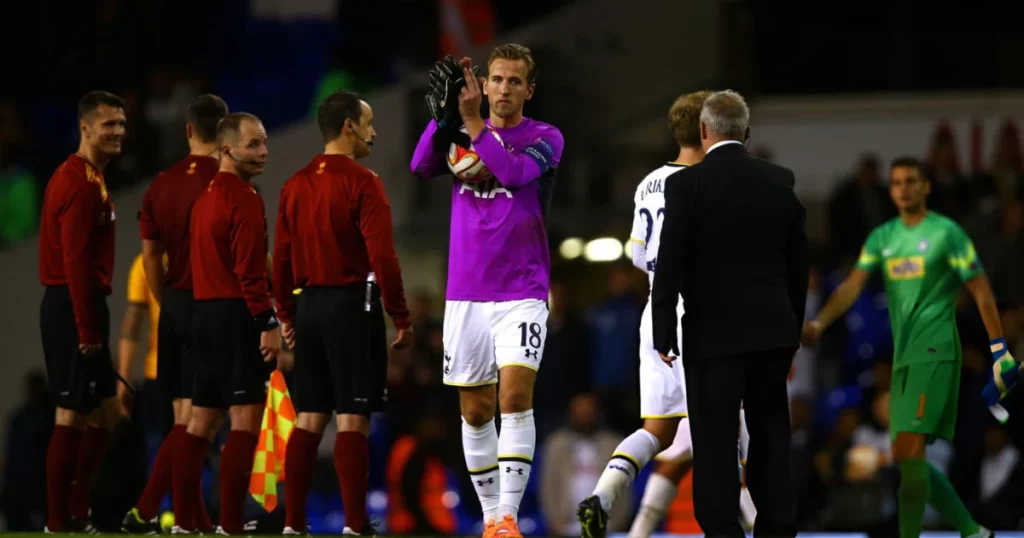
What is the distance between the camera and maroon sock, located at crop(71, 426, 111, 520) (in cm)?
982

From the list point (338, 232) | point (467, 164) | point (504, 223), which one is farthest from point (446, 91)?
point (338, 232)

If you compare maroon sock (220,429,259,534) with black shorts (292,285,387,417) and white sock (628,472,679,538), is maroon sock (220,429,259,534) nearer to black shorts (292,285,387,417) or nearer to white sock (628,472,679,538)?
black shorts (292,285,387,417)

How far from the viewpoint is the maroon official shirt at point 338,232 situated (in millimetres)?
8930

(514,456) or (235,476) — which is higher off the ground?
(514,456)

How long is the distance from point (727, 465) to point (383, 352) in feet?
7.51

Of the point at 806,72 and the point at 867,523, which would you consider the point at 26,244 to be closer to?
the point at 867,523

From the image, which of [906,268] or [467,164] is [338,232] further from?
[906,268]

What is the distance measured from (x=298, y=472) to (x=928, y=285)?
13.0ft

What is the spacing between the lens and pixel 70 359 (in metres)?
9.75

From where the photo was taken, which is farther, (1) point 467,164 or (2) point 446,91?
(1) point 467,164

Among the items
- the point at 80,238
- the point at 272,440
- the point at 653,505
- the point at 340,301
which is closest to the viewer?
the point at 340,301

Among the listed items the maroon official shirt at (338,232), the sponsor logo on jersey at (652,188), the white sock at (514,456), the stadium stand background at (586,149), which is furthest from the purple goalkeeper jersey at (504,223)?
the stadium stand background at (586,149)

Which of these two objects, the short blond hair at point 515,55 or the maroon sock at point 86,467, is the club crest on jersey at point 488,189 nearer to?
the short blond hair at point 515,55

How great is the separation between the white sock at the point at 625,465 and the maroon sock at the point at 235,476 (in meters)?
1.96
